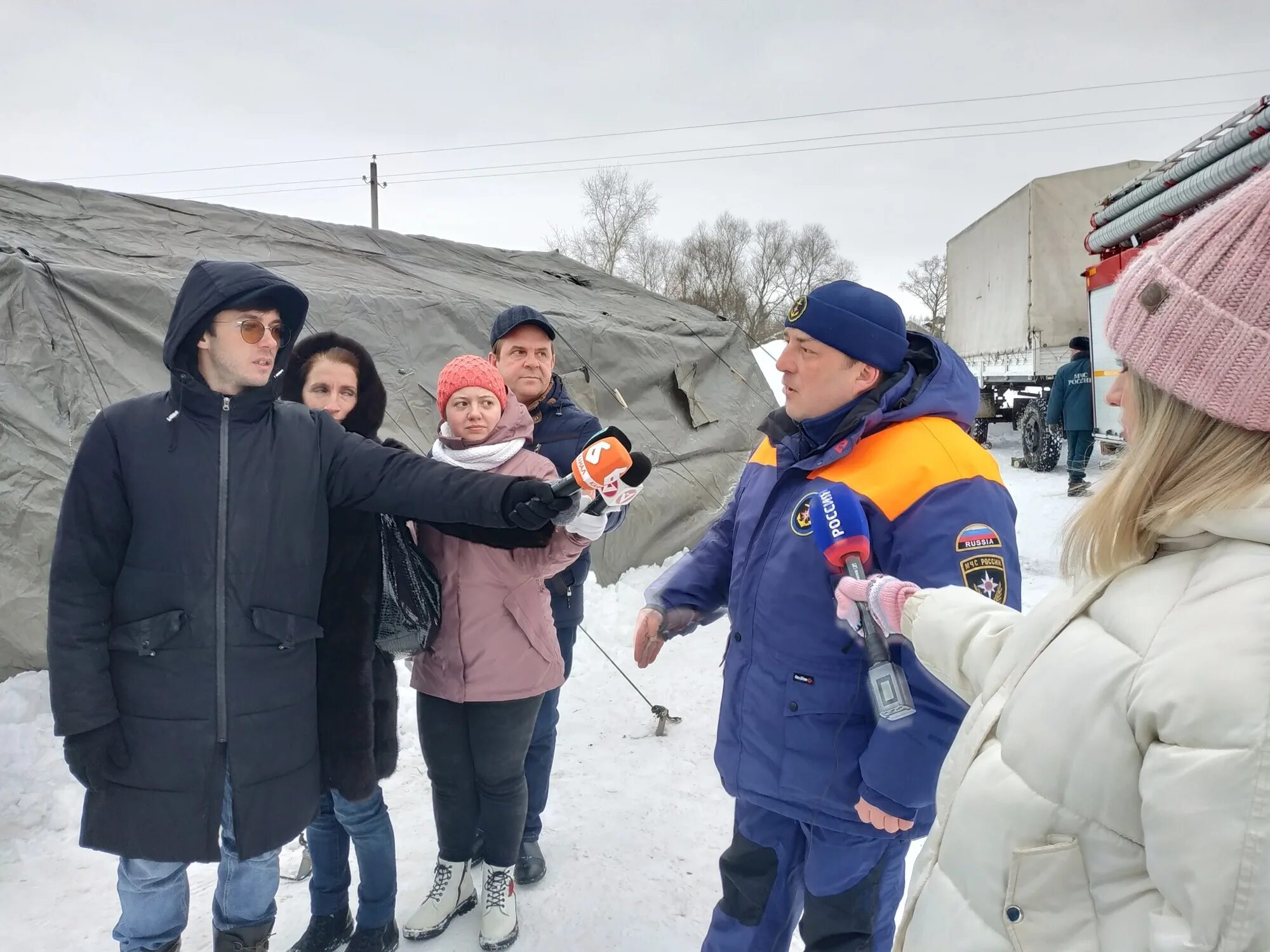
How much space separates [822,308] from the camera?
6.52 feet

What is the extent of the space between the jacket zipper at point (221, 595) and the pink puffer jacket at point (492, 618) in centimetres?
69

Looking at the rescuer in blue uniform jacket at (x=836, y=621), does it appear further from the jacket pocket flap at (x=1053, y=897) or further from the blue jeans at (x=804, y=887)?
the jacket pocket flap at (x=1053, y=897)

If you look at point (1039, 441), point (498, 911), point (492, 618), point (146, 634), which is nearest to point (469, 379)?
point (492, 618)

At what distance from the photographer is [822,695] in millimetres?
1875

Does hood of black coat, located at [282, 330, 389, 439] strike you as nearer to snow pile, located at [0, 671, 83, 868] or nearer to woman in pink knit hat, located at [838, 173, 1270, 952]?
snow pile, located at [0, 671, 83, 868]

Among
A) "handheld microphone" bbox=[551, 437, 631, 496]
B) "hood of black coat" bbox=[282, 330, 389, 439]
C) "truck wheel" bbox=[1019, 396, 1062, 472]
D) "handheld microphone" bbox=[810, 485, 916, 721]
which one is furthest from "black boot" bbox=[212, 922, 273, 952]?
"truck wheel" bbox=[1019, 396, 1062, 472]

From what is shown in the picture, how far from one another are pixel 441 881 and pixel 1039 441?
11.1 metres

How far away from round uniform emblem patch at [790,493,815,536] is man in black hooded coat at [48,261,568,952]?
66cm

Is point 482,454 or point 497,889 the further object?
point 497,889

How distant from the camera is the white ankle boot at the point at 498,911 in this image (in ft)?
8.48

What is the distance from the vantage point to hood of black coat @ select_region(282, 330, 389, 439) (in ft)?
9.05

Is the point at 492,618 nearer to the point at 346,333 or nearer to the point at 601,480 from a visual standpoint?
the point at 601,480

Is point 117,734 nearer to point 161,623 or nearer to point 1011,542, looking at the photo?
point 161,623

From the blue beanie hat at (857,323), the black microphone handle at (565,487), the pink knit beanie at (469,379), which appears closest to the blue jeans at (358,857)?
the black microphone handle at (565,487)
